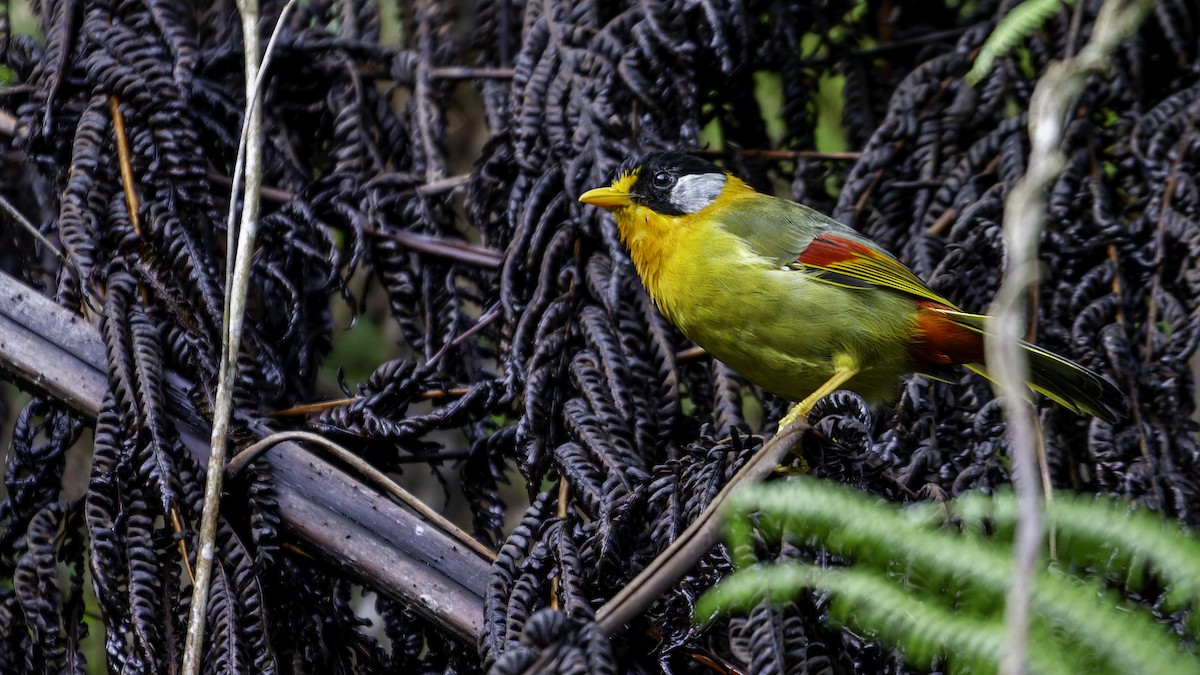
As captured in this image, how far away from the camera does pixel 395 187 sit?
2.98 meters

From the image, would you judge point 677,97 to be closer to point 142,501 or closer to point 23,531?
point 142,501

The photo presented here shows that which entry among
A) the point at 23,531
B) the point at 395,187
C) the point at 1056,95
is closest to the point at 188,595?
the point at 23,531

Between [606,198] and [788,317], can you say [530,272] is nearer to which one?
[606,198]

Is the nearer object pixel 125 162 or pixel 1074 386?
pixel 1074 386

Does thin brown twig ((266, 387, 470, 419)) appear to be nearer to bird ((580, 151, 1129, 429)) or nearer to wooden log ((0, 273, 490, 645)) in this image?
wooden log ((0, 273, 490, 645))

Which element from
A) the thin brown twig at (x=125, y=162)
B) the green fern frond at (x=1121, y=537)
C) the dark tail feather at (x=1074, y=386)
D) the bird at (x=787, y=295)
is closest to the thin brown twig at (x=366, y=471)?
the thin brown twig at (x=125, y=162)

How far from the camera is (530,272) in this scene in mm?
2783

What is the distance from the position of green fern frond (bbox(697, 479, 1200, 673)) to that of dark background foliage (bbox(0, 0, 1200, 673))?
375 millimetres

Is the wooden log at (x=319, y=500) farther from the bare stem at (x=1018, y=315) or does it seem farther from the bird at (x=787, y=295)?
the bare stem at (x=1018, y=315)

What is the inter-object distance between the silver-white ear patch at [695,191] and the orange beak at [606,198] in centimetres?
25

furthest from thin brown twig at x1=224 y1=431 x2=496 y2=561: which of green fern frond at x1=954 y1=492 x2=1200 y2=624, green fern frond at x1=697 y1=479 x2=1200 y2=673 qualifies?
green fern frond at x1=954 y1=492 x2=1200 y2=624

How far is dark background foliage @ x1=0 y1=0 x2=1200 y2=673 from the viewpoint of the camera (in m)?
2.08

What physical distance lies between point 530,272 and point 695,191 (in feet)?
2.27

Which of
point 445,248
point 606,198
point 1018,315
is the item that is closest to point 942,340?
point 606,198
